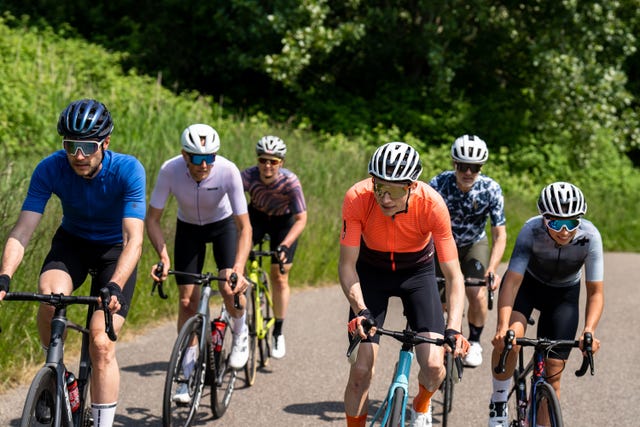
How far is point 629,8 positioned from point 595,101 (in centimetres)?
266

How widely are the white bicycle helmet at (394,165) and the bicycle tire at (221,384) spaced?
7.83 feet

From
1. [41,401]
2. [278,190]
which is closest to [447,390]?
[278,190]

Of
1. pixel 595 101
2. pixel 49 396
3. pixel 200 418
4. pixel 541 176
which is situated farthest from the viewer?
pixel 541 176

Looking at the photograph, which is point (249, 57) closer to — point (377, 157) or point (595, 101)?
point (595, 101)

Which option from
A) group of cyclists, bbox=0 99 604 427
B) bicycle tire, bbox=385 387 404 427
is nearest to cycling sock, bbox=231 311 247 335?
group of cyclists, bbox=0 99 604 427

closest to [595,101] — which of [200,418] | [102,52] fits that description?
[102,52]

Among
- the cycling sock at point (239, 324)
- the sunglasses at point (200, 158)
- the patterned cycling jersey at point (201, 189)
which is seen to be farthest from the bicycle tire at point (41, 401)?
the cycling sock at point (239, 324)

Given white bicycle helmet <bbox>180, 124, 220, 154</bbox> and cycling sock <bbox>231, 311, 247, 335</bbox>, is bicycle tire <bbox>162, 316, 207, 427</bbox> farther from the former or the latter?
white bicycle helmet <bbox>180, 124, 220, 154</bbox>

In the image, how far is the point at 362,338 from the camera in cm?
513

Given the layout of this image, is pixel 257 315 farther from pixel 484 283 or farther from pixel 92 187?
pixel 92 187

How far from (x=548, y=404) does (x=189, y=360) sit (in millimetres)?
2534

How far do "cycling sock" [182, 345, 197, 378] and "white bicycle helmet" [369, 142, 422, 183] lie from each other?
2.08 metres

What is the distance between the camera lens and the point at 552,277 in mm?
6277

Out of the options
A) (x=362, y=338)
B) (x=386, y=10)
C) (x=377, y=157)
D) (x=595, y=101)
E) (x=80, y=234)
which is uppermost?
(x=386, y=10)
